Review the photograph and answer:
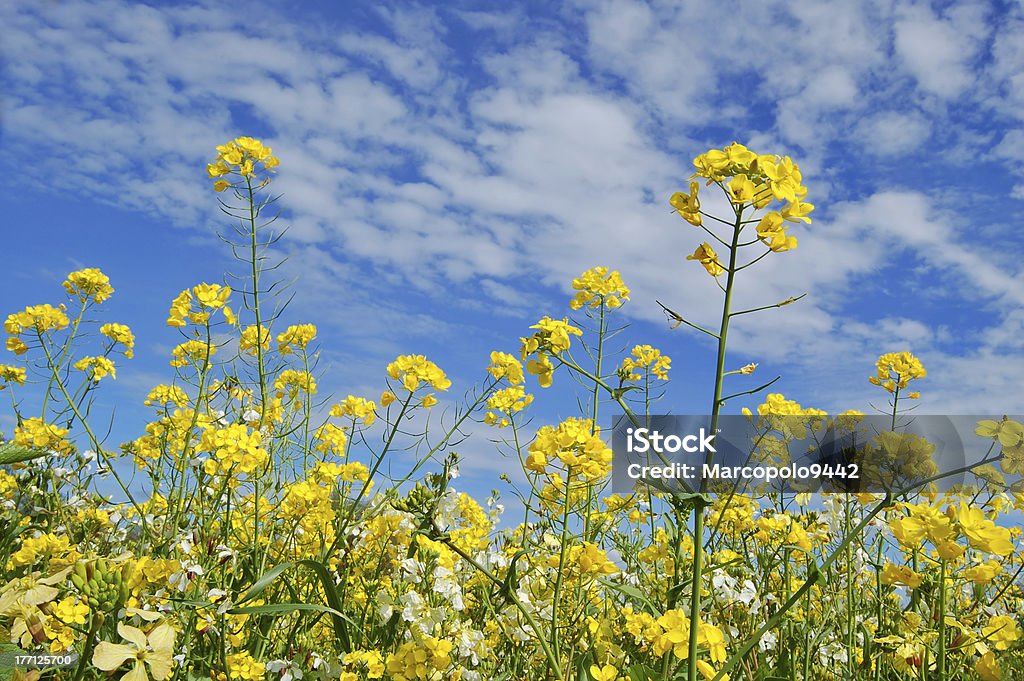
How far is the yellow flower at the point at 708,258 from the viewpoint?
5.96ft

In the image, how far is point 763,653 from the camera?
285cm

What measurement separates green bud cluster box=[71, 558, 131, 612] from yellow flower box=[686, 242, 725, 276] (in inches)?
54.1

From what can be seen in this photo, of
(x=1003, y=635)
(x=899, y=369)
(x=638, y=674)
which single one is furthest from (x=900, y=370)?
(x=638, y=674)

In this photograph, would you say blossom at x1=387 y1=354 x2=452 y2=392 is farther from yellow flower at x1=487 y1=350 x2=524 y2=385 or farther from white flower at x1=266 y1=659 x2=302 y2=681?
white flower at x1=266 y1=659 x2=302 y2=681

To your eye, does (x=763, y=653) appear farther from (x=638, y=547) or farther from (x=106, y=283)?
(x=106, y=283)

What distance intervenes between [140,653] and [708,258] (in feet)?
4.57

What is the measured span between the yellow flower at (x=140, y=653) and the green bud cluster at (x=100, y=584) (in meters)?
0.14

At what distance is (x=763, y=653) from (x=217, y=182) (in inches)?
120

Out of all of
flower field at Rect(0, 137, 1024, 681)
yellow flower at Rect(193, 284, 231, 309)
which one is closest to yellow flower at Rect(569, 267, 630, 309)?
flower field at Rect(0, 137, 1024, 681)

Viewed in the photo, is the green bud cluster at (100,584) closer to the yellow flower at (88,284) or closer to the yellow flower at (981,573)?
the yellow flower at (981,573)

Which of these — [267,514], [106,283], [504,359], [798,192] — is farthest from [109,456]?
[798,192]

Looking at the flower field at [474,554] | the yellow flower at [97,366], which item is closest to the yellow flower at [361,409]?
the flower field at [474,554]

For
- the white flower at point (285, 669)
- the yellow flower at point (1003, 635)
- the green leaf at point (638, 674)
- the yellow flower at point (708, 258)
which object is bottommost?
the white flower at point (285, 669)

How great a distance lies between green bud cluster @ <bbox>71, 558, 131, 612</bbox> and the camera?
53.8 inches
